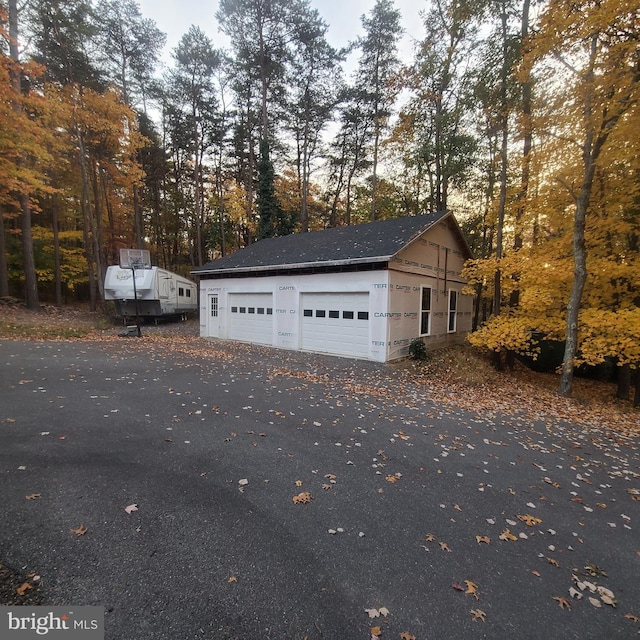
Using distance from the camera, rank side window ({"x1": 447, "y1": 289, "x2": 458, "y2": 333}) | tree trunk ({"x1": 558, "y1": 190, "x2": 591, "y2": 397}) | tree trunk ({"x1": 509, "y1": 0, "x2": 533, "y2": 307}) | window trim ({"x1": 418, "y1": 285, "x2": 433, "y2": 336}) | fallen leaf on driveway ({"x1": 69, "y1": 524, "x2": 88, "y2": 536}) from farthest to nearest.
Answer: side window ({"x1": 447, "y1": 289, "x2": 458, "y2": 333})
window trim ({"x1": 418, "y1": 285, "x2": 433, "y2": 336})
tree trunk ({"x1": 509, "y1": 0, "x2": 533, "y2": 307})
tree trunk ({"x1": 558, "y1": 190, "x2": 591, "y2": 397})
fallen leaf on driveway ({"x1": 69, "y1": 524, "x2": 88, "y2": 536})

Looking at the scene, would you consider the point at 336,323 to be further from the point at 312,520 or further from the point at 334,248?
the point at 312,520

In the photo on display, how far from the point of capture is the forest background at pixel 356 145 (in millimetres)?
8023

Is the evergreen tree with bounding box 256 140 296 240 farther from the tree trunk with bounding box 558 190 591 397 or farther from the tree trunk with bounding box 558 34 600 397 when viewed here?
the tree trunk with bounding box 558 190 591 397

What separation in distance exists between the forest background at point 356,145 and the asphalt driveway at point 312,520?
605cm

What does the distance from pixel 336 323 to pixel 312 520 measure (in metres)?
8.59

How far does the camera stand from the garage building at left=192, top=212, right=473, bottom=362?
34.4 ft

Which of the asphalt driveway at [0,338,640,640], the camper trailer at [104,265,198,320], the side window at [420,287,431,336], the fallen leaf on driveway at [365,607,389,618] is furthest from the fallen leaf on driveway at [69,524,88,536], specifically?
the camper trailer at [104,265,198,320]

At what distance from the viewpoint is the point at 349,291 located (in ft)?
35.8

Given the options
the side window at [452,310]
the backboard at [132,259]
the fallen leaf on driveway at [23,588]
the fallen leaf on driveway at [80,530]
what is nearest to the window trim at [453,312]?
the side window at [452,310]

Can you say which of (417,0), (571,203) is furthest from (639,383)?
(417,0)

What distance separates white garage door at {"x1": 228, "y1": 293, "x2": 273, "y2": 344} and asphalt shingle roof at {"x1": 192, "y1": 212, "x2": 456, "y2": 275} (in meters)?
1.21

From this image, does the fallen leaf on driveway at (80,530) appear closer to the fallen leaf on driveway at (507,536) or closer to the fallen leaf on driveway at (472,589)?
the fallen leaf on driveway at (472,589)

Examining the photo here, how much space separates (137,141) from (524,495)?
21830 millimetres

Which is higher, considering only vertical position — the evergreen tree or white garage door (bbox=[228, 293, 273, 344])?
the evergreen tree
